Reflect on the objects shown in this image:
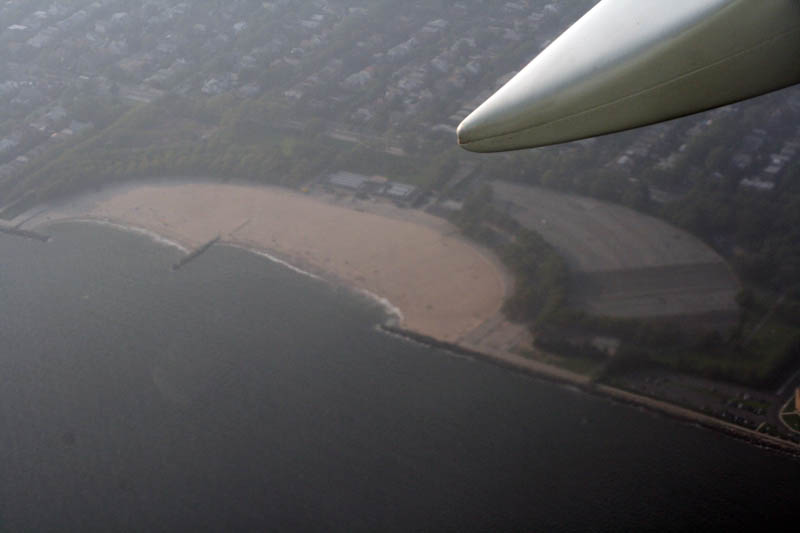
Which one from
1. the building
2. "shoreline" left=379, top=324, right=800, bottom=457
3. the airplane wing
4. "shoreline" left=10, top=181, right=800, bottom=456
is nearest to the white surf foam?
"shoreline" left=10, top=181, right=800, bottom=456

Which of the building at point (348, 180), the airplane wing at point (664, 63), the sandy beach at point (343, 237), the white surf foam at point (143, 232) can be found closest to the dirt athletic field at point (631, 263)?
A: the sandy beach at point (343, 237)

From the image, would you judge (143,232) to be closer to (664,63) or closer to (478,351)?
(478,351)

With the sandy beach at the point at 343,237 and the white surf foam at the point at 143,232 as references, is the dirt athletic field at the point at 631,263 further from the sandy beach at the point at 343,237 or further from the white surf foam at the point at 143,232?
the white surf foam at the point at 143,232

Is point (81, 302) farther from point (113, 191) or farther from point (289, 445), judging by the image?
point (289, 445)

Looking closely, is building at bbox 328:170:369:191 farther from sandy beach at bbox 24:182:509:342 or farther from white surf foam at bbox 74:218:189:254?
white surf foam at bbox 74:218:189:254

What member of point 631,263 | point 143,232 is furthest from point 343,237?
point 631,263

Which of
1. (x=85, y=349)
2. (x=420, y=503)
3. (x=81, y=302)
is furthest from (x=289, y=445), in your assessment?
(x=81, y=302)
